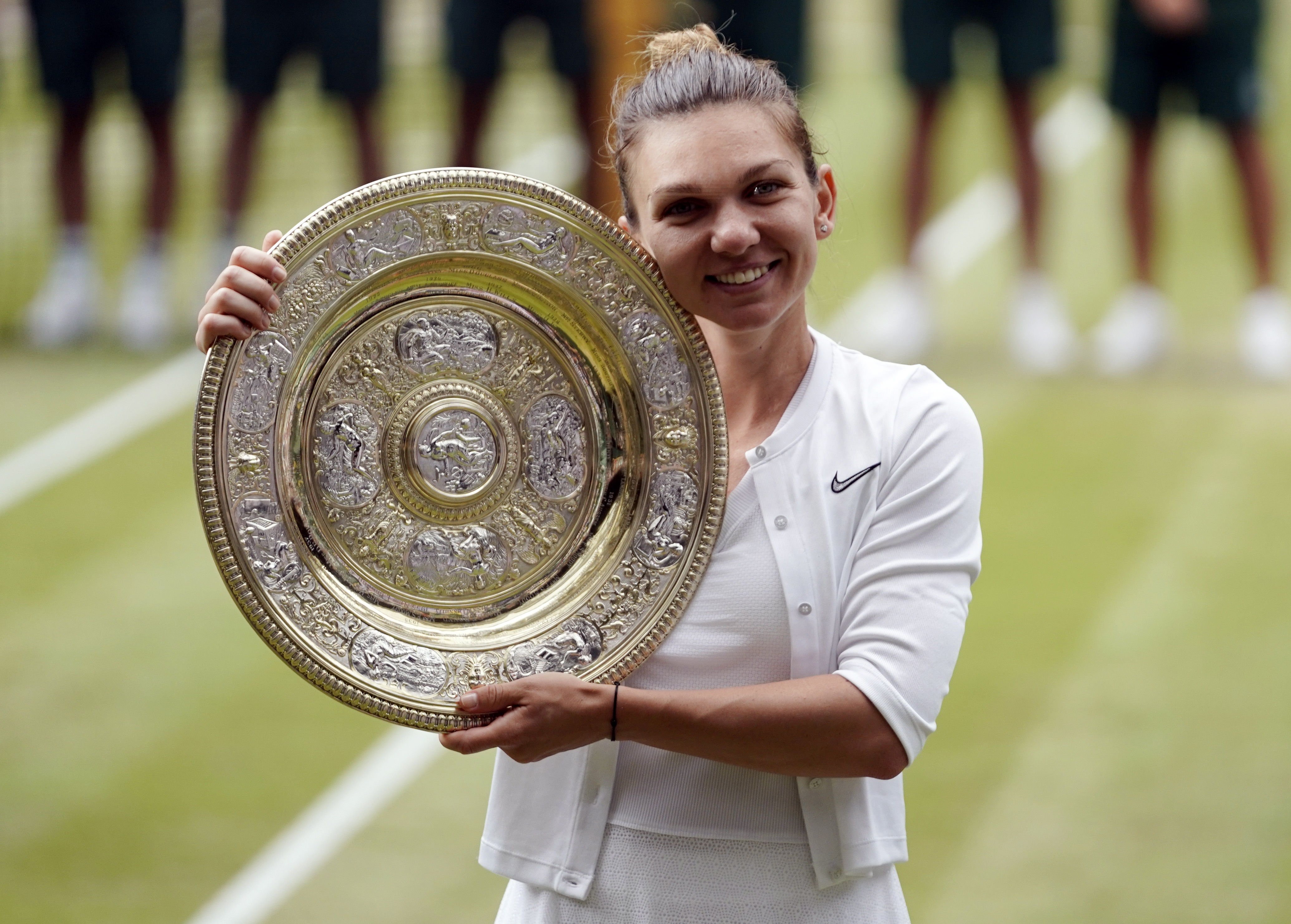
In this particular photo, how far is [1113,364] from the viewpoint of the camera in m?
6.24

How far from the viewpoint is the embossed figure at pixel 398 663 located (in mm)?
1553

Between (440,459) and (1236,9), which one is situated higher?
(1236,9)

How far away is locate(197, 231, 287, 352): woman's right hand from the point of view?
1.51 m

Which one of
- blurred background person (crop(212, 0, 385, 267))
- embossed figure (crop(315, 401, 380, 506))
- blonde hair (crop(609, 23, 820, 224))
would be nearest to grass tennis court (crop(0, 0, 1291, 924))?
blurred background person (crop(212, 0, 385, 267))

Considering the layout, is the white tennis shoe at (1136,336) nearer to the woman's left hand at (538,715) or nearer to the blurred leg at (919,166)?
the blurred leg at (919,166)

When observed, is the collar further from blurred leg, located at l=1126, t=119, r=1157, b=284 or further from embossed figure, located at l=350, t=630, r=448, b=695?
blurred leg, located at l=1126, t=119, r=1157, b=284

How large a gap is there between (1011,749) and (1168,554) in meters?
1.23

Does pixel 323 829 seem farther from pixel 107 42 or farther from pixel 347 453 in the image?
pixel 107 42

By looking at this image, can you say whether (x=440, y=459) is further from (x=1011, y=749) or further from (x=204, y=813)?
(x=1011, y=749)

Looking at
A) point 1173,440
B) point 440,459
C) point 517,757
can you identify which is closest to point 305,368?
point 440,459

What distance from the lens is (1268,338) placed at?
6195 millimetres

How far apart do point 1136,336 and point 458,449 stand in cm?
512

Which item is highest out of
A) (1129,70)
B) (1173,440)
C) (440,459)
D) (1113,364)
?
(1129,70)

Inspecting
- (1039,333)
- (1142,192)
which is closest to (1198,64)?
(1142,192)
